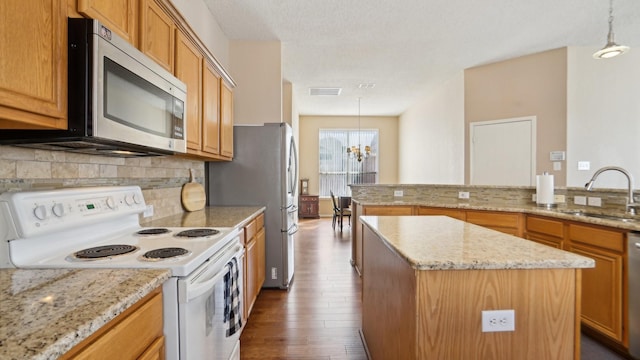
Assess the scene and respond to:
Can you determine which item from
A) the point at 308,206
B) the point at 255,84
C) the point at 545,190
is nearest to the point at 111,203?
the point at 255,84

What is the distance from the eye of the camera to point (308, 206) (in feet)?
25.7

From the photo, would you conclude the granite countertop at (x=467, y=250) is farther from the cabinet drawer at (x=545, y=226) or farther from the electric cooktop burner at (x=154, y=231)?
the cabinet drawer at (x=545, y=226)

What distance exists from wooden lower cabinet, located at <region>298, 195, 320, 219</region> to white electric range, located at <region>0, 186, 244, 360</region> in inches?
240

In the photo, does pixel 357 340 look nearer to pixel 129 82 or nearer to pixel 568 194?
pixel 129 82

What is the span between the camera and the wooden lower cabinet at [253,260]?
226 centimetres

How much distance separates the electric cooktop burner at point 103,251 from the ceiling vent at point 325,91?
5148 mm

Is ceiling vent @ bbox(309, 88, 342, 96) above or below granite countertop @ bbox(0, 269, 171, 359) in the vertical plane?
above

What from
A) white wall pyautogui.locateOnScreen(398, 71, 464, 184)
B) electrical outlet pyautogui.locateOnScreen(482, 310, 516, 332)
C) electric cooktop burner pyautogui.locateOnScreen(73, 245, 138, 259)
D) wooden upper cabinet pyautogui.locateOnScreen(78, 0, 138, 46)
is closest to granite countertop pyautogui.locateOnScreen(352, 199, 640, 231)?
electrical outlet pyautogui.locateOnScreen(482, 310, 516, 332)

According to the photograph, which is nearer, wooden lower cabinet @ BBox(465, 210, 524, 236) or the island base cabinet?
the island base cabinet

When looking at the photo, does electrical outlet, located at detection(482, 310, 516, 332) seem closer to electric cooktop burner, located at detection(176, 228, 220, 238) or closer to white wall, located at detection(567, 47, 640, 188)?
electric cooktop burner, located at detection(176, 228, 220, 238)

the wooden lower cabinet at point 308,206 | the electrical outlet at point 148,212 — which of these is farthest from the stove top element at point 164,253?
the wooden lower cabinet at point 308,206

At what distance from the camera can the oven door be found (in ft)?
3.41

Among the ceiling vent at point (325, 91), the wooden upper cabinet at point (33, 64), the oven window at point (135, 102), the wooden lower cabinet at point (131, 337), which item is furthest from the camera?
the ceiling vent at point (325, 91)

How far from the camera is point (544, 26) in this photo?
342 centimetres
